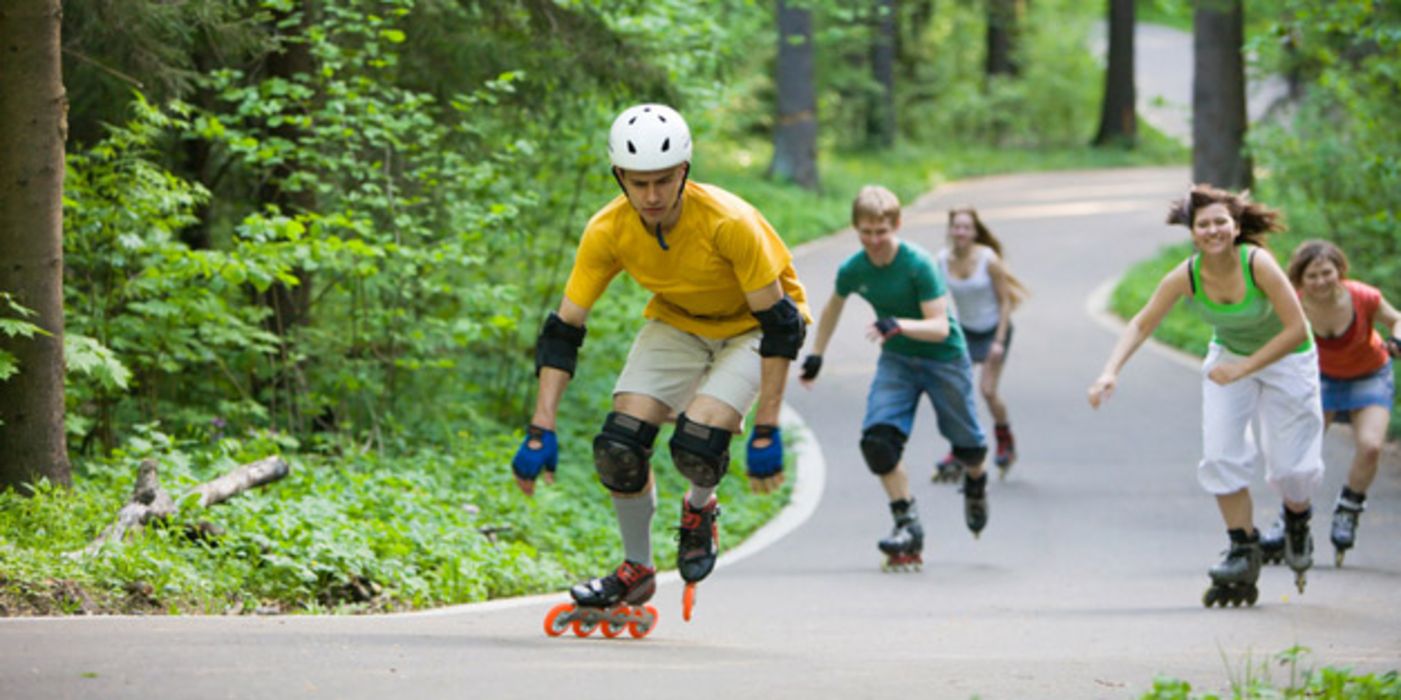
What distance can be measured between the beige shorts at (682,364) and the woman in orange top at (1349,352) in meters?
4.32

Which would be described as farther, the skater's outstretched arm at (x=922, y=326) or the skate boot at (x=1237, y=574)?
the skater's outstretched arm at (x=922, y=326)

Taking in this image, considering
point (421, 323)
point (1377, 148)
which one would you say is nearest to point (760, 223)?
point (421, 323)

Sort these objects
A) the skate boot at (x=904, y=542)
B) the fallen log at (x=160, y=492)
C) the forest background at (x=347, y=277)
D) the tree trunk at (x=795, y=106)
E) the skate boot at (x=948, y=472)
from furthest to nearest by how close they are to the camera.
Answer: the tree trunk at (x=795, y=106) < the skate boot at (x=948, y=472) < the skate boot at (x=904, y=542) < the forest background at (x=347, y=277) < the fallen log at (x=160, y=492)

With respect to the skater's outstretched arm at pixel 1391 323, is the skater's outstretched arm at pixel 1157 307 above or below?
above

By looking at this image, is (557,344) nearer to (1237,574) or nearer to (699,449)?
(699,449)

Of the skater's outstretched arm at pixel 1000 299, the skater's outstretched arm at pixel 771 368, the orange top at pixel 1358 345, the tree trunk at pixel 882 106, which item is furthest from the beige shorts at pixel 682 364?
the tree trunk at pixel 882 106

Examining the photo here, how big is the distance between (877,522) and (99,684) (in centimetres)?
806

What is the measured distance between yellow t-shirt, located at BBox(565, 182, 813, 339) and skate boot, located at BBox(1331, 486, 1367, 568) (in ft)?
Answer: 14.1

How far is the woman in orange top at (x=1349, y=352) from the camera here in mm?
10141

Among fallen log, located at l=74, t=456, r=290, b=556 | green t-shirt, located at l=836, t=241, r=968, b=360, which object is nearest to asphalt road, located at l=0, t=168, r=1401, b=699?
fallen log, located at l=74, t=456, r=290, b=556

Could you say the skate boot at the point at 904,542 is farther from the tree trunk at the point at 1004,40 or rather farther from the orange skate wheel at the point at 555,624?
the tree trunk at the point at 1004,40

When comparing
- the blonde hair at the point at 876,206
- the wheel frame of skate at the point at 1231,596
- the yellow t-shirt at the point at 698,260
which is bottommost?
the wheel frame of skate at the point at 1231,596

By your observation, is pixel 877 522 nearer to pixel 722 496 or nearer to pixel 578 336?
pixel 722 496

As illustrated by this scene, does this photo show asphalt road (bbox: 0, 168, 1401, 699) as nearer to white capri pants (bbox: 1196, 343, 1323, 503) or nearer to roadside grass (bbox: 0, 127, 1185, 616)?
roadside grass (bbox: 0, 127, 1185, 616)
